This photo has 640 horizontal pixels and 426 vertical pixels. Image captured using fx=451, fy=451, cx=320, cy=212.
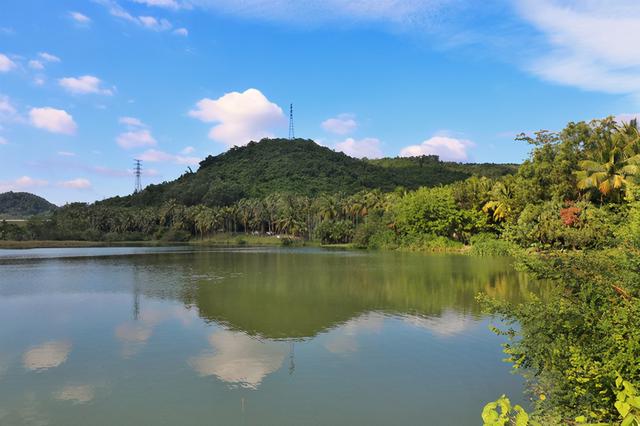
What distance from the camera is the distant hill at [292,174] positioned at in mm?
148137

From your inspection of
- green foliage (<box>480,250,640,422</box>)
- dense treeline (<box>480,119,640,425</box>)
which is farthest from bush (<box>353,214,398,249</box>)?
green foliage (<box>480,250,640,422</box>)

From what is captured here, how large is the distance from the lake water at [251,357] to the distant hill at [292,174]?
4640 inches

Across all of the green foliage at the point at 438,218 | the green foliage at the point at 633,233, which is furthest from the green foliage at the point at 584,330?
the green foliage at the point at 438,218

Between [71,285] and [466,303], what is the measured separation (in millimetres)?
24027

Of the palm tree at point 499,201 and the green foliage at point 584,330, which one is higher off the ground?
the palm tree at point 499,201

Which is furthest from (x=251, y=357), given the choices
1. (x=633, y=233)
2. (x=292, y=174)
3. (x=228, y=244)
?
(x=292, y=174)

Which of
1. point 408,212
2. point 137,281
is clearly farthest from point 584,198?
point 137,281

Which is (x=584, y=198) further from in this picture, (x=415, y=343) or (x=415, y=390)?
(x=415, y=390)

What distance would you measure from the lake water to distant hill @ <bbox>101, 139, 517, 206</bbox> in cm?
11785

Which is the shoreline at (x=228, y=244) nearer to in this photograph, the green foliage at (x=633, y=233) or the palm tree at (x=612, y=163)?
the palm tree at (x=612, y=163)

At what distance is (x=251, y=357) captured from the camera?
500 inches

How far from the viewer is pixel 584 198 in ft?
147

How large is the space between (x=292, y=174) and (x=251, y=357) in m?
151

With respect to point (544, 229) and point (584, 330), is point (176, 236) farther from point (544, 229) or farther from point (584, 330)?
point (584, 330)
